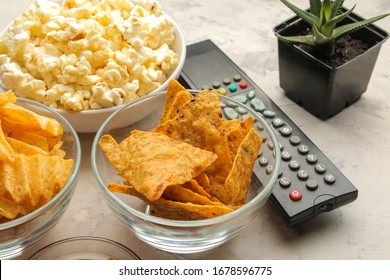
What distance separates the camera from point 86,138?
1.06m

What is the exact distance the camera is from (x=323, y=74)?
1033 mm

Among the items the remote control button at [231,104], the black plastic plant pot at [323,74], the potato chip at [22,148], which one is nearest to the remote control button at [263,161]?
the remote control button at [231,104]

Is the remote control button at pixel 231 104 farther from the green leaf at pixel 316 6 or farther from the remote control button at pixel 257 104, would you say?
the green leaf at pixel 316 6

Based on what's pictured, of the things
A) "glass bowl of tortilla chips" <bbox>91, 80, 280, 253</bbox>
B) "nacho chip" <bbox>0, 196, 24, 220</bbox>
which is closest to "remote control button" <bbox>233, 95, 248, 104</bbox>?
"glass bowl of tortilla chips" <bbox>91, 80, 280, 253</bbox>

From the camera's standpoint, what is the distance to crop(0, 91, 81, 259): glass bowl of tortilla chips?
2.65 feet

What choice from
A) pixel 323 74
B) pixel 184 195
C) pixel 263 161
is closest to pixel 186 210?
pixel 184 195

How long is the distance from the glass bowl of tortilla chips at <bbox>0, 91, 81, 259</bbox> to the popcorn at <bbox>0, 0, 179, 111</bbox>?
108 millimetres

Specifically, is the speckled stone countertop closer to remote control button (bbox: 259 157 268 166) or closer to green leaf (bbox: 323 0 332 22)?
remote control button (bbox: 259 157 268 166)

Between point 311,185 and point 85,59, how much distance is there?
1.37ft

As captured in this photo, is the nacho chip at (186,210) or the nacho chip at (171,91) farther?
the nacho chip at (171,91)

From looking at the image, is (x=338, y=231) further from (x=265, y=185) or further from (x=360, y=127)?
(x=360, y=127)

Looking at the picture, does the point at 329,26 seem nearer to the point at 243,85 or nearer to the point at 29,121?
the point at 243,85

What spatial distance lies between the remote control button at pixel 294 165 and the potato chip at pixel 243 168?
3.7 inches

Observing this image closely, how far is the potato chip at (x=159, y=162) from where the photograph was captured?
0.79 metres
